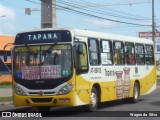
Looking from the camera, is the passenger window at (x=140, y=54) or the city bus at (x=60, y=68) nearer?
the city bus at (x=60, y=68)

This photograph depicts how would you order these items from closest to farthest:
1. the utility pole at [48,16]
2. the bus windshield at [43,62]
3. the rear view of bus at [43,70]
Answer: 1. the rear view of bus at [43,70]
2. the bus windshield at [43,62]
3. the utility pole at [48,16]

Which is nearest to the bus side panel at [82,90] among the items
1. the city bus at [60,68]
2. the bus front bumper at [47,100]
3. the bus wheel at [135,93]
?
the city bus at [60,68]

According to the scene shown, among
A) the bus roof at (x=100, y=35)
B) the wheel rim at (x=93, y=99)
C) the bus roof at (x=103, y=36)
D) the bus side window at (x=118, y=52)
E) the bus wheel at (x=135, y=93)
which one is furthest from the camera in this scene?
the bus wheel at (x=135, y=93)

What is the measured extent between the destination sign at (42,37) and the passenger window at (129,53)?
508 centimetres

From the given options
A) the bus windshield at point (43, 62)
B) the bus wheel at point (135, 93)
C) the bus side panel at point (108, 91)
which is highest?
the bus windshield at point (43, 62)

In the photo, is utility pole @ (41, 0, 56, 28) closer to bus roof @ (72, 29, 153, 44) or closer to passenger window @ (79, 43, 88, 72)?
bus roof @ (72, 29, 153, 44)

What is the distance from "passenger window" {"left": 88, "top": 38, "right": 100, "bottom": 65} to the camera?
54.2 ft

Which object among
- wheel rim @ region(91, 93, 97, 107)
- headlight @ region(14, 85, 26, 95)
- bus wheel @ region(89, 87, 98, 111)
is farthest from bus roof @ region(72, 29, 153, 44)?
headlight @ region(14, 85, 26, 95)

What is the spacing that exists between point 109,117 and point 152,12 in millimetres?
32228

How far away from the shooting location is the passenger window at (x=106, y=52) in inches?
691

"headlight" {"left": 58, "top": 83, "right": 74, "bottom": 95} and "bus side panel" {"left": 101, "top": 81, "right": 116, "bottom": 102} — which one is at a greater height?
"headlight" {"left": 58, "top": 83, "right": 74, "bottom": 95}

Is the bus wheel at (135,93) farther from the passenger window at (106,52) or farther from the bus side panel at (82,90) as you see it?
the bus side panel at (82,90)

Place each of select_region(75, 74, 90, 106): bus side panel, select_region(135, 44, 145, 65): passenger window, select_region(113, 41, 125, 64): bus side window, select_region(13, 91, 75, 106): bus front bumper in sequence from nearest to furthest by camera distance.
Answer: select_region(13, 91, 75, 106): bus front bumper, select_region(75, 74, 90, 106): bus side panel, select_region(113, 41, 125, 64): bus side window, select_region(135, 44, 145, 65): passenger window

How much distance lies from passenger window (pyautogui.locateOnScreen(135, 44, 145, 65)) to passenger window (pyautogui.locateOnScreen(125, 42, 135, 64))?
0.53m
